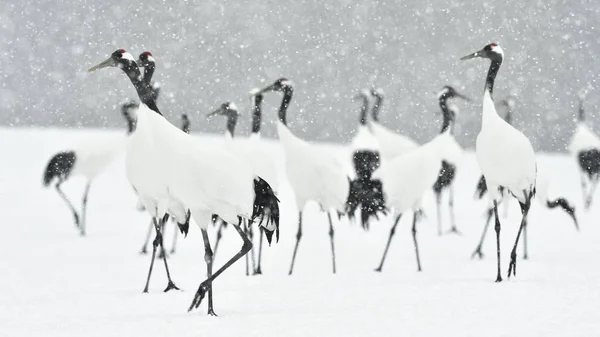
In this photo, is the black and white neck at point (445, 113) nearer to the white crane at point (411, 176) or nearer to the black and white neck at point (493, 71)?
the white crane at point (411, 176)

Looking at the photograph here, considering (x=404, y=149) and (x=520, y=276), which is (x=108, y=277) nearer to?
(x=520, y=276)

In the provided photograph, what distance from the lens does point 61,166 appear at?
34.4 feet

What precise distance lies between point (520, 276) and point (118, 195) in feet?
27.7


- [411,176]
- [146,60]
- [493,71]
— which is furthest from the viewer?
[411,176]

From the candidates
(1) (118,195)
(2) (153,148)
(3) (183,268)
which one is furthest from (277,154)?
(2) (153,148)

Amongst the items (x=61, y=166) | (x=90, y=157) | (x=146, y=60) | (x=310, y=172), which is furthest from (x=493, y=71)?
(x=61, y=166)

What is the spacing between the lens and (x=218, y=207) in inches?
196

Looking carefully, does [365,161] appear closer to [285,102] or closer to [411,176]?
[285,102]

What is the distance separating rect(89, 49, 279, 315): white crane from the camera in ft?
16.0

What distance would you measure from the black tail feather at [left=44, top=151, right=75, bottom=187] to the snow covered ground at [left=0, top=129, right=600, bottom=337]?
666 mm

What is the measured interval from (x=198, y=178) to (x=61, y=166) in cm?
608

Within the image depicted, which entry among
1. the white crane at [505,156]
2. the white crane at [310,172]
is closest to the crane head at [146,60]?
the white crane at [310,172]

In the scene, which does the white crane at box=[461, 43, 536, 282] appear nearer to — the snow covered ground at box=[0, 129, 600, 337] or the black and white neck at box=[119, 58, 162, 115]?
the snow covered ground at box=[0, 129, 600, 337]

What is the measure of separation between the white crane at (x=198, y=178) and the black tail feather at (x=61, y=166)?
536 centimetres
